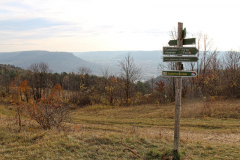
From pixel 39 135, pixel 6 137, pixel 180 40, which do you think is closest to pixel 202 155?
pixel 180 40

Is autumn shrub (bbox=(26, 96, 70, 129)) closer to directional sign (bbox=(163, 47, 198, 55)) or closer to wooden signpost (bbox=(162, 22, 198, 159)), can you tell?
wooden signpost (bbox=(162, 22, 198, 159))

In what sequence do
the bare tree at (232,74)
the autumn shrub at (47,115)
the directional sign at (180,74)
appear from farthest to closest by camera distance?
the bare tree at (232,74)
the autumn shrub at (47,115)
the directional sign at (180,74)

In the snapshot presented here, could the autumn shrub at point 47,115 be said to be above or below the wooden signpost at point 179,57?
below

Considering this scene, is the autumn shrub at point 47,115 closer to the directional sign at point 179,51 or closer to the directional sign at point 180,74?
the directional sign at point 180,74

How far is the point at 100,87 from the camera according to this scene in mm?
33719

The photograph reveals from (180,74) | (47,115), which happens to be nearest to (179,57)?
(180,74)

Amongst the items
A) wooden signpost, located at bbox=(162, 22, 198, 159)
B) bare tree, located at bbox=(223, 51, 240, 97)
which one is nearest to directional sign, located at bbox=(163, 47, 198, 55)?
wooden signpost, located at bbox=(162, 22, 198, 159)

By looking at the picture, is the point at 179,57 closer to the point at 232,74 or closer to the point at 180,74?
the point at 180,74

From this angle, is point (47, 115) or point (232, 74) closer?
point (47, 115)

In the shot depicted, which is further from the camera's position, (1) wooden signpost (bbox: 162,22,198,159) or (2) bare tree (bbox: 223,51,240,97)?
(2) bare tree (bbox: 223,51,240,97)

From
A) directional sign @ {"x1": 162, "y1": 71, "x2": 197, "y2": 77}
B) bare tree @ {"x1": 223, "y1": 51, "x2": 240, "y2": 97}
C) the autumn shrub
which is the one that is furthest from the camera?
bare tree @ {"x1": 223, "y1": 51, "x2": 240, "y2": 97}

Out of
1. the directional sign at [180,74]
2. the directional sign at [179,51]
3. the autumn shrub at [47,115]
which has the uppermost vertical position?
the directional sign at [179,51]

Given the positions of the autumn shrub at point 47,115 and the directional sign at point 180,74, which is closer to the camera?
the directional sign at point 180,74

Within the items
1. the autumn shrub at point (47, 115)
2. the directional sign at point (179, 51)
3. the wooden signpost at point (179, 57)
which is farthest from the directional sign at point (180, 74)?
the autumn shrub at point (47, 115)
